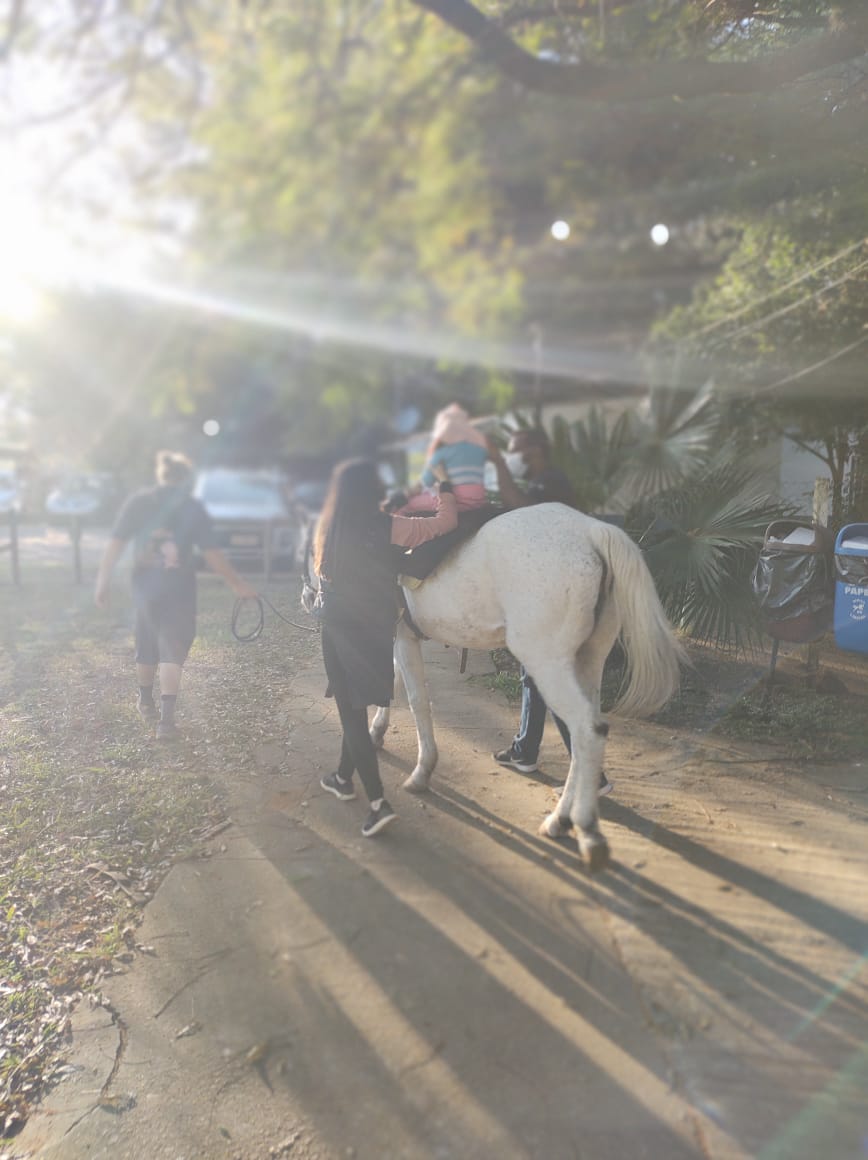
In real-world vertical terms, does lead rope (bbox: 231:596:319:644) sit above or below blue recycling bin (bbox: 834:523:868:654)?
below

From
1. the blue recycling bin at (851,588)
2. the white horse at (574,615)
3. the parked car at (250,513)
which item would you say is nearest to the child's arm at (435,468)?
the white horse at (574,615)

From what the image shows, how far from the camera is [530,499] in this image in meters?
4.78

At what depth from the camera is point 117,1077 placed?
Answer: 2.68 m

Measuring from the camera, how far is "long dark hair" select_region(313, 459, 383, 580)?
371cm

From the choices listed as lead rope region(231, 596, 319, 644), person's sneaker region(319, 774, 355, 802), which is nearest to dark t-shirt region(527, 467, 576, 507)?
lead rope region(231, 596, 319, 644)

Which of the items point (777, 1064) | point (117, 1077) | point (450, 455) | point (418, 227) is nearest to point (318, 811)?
point (117, 1077)

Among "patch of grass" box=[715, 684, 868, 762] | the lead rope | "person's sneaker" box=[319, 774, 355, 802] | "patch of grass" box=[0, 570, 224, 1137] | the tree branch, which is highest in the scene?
the tree branch

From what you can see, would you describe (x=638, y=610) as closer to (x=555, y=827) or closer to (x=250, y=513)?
(x=555, y=827)

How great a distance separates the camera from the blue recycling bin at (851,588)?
446 cm

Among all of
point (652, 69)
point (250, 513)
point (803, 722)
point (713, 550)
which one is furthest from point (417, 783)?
point (250, 513)

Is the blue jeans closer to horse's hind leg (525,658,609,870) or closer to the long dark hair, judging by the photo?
horse's hind leg (525,658,609,870)

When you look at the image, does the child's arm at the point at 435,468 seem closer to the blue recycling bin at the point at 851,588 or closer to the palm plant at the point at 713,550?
the palm plant at the point at 713,550

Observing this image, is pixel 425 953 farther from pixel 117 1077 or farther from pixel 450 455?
pixel 450 455

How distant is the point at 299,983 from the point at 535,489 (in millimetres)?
2985
